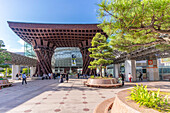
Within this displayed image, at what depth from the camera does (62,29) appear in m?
29.0

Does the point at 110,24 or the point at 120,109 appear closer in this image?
the point at 120,109

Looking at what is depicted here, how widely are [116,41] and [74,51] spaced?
5427cm

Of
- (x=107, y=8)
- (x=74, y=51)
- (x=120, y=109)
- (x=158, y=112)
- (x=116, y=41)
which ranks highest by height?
(x=74, y=51)

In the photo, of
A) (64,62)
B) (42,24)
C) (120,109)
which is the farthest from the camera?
(64,62)

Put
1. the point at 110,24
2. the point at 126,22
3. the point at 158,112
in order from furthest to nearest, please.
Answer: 1. the point at 110,24
2. the point at 126,22
3. the point at 158,112

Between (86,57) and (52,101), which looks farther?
(86,57)

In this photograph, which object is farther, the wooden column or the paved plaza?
the wooden column

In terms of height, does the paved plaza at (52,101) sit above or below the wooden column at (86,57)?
below

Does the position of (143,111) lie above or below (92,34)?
below

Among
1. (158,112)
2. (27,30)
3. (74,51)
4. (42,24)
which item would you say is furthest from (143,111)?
(74,51)

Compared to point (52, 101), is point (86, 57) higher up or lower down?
higher up

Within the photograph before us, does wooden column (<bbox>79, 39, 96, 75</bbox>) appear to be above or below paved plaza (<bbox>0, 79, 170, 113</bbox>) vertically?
above

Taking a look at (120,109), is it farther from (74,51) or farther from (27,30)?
(74,51)

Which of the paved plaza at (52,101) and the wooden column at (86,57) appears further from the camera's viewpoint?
the wooden column at (86,57)
